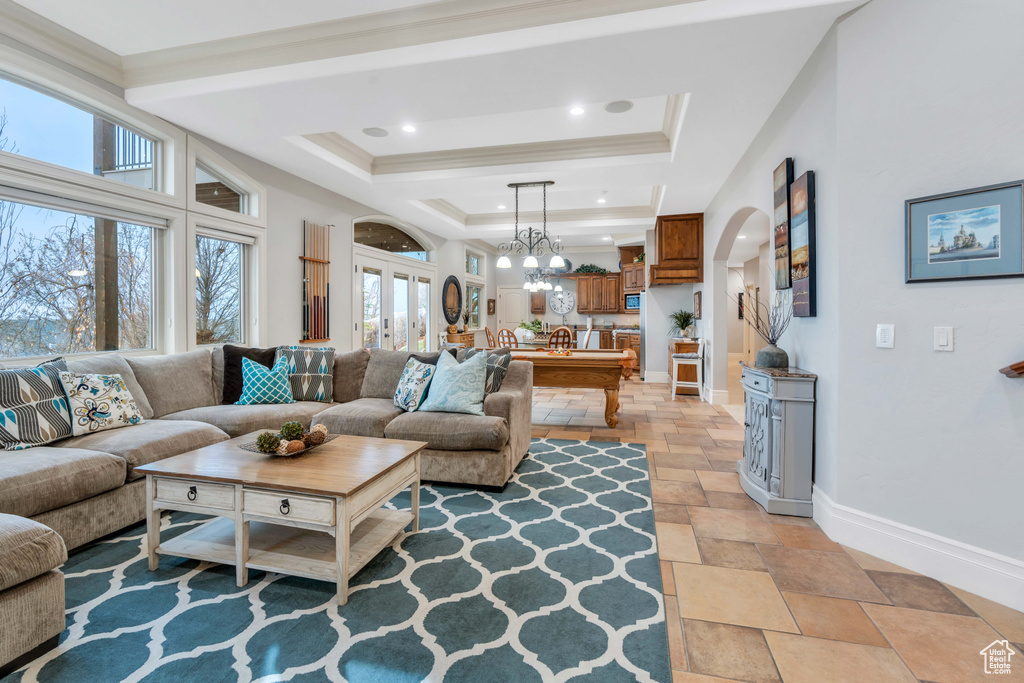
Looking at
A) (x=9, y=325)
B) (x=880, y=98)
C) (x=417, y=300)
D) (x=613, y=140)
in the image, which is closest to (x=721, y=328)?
(x=613, y=140)

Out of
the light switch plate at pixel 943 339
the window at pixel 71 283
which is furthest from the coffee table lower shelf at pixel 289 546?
the light switch plate at pixel 943 339

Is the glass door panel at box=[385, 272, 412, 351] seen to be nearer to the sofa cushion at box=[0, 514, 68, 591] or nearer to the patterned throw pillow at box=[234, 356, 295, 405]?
the patterned throw pillow at box=[234, 356, 295, 405]

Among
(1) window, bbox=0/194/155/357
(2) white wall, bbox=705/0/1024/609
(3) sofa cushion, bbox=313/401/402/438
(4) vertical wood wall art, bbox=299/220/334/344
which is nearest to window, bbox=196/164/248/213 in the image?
(1) window, bbox=0/194/155/357

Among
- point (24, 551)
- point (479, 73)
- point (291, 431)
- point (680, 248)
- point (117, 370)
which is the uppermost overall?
point (479, 73)

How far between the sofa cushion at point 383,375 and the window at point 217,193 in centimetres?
205

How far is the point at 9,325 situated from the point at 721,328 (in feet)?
22.2

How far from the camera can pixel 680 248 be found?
688 centimetres

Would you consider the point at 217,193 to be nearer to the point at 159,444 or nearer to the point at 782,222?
the point at 159,444

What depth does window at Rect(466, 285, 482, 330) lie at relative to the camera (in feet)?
33.8

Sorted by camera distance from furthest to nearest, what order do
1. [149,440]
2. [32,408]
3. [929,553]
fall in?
[149,440] < [32,408] < [929,553]

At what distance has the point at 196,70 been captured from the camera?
3232 millimetres

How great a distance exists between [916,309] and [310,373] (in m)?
4.07

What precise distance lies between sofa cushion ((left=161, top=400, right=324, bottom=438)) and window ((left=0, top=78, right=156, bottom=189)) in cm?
185

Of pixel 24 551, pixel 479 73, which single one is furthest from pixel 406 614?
pixel 479 73
